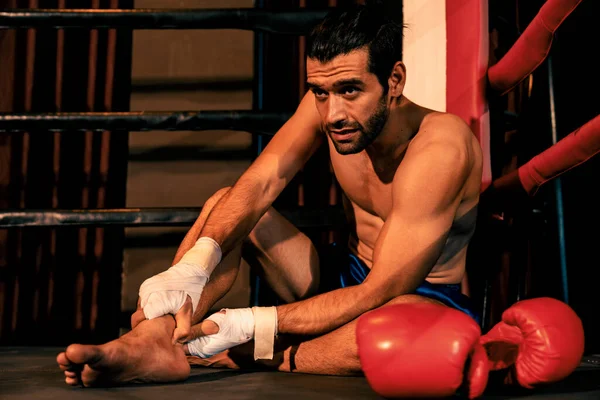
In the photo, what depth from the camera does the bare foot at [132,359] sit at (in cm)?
102

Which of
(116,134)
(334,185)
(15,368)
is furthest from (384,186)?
(116,134)

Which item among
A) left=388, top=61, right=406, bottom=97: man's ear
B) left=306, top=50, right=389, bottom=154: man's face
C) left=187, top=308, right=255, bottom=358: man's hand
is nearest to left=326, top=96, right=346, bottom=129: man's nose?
left=306, top=50, right=389, bottom=154: man's face

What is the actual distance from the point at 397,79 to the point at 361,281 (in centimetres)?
46

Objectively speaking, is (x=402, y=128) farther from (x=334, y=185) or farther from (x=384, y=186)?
(x=334, y=185)

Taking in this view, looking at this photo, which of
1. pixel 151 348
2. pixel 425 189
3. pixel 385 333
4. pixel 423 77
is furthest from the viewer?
pixel 423 77

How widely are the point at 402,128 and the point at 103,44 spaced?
157 centimetres

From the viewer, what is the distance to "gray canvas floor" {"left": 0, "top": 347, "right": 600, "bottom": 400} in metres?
1.00

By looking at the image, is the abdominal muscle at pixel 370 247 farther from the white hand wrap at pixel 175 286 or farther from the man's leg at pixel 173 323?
the white hand wrap at pixel 175 286

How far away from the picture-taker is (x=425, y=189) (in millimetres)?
1240

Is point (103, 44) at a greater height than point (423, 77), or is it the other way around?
point (103, 44)

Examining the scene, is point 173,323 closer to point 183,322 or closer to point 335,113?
point 183,322

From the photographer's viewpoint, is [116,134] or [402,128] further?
[116,134]

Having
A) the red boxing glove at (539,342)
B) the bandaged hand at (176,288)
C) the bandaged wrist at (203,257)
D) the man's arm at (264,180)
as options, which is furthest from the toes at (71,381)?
the red boxing glove at (539,342)

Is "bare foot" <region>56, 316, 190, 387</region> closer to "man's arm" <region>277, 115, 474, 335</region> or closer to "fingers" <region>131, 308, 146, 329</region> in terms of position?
"fingers" <region>131, 308, 146, 329</region>
